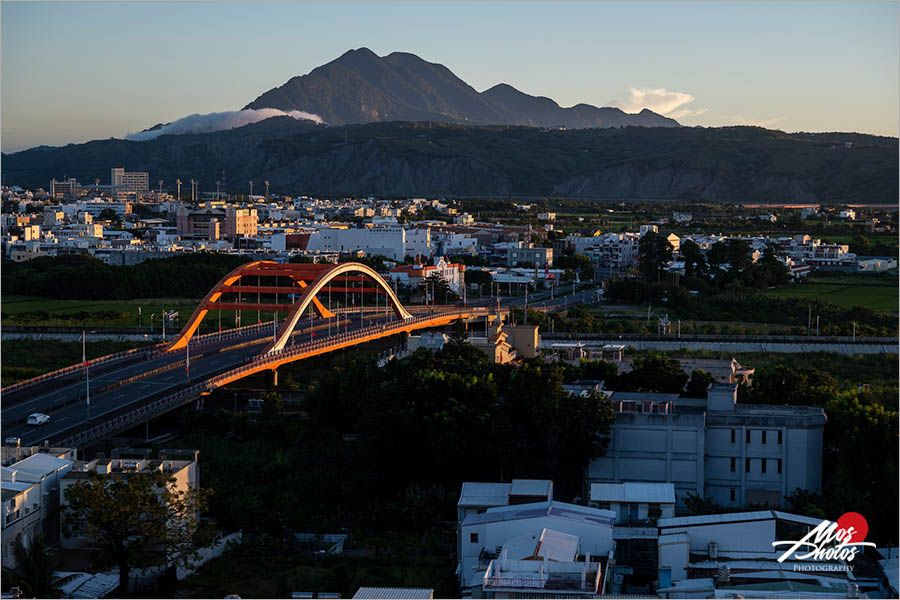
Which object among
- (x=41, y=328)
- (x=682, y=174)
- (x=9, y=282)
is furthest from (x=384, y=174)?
(x=41, y=328)

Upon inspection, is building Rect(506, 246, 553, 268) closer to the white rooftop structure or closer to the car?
the car

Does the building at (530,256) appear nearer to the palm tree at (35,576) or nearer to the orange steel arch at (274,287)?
the orange steel arch at (274,287)

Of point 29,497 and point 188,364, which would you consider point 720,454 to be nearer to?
point 29,497

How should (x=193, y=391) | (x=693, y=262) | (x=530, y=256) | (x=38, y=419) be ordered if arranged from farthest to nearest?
(x=530, y=256) → (x=693, y=262) → (x=193, y=391) → (x=38, y=419)

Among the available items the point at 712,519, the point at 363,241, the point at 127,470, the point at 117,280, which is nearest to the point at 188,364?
the point at 127,470

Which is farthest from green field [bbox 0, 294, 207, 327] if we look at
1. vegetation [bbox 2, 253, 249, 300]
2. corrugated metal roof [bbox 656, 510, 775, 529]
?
corrugated metal roof [bbox 656, 510, 775, 529]
